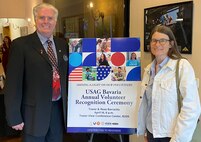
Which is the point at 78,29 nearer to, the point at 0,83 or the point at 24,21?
the point at 0,83

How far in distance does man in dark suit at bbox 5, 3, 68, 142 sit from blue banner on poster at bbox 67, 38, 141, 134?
0.17m

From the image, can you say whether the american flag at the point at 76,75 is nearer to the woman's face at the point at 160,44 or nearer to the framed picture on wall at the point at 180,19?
the woman's face at the point at 160,44

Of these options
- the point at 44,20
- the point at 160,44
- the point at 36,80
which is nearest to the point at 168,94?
the point at 160,44

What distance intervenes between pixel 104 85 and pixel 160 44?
2.60ft

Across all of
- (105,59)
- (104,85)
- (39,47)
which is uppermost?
(39,47)

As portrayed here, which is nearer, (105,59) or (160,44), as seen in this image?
(160,44)

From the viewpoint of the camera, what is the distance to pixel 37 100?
6.96ft

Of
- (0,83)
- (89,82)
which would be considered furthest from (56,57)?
(0,83)

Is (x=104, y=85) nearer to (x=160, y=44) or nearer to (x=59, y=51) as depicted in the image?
(x=59, y=51)

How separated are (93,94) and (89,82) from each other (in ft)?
0.38

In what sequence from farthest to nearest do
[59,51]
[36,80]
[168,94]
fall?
[59,51] < [36,80] < [168,94]

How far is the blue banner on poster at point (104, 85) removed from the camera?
2.33m

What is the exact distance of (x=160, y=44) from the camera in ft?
5.66

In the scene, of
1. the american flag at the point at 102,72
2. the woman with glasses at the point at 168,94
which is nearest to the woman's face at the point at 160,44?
the woman with glasses at the point at 168,94
